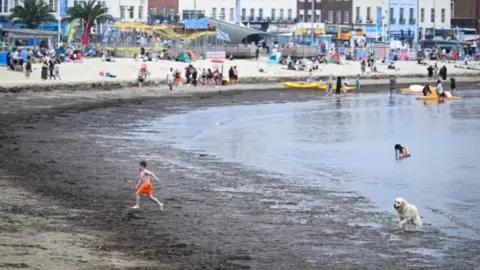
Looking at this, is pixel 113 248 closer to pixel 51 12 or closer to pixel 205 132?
pixel 205 132

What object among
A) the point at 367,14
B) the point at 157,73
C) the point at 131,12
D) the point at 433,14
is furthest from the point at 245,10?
the point at 157,73

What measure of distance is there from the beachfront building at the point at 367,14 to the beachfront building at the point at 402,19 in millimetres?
1290

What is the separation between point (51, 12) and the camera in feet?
318

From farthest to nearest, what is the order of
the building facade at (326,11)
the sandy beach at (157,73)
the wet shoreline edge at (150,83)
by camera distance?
the building facade at (326,11), the sandy beach at (157,73), the wet shoreline edge at (150,83)

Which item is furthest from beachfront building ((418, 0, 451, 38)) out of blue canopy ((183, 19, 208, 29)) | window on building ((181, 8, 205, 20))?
blue canopy ((183, 19, 208, 29))

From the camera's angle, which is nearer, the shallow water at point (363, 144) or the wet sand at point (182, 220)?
the wet sand at point (182, 220)

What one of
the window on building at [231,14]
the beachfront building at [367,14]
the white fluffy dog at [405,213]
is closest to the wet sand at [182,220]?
the white fluffy dog at [405,213]

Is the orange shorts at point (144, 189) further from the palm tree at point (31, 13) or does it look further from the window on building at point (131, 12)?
the window on building at point (131, 12)

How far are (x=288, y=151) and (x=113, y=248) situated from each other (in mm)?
19149

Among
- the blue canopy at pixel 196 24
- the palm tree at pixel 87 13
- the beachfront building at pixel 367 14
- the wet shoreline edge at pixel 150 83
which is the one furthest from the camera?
the beachfront building at pixel 367 14

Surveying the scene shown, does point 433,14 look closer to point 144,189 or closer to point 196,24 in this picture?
point 196,24

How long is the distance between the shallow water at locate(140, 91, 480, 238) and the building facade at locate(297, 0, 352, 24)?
5332cm

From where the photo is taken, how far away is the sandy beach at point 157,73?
6068cm

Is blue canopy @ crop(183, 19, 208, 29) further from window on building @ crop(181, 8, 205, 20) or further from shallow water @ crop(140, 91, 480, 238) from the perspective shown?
shallow water @ crop(140, 91, 480, 238)
